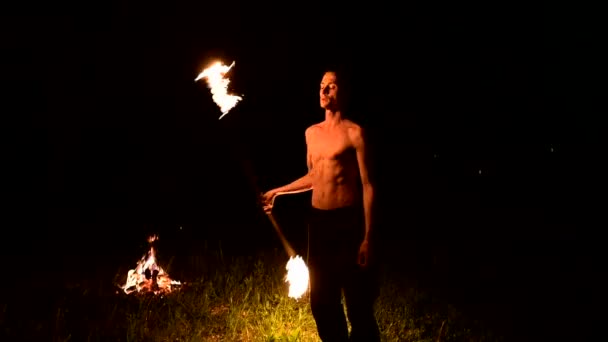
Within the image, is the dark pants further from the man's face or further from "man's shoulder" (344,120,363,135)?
the man's face

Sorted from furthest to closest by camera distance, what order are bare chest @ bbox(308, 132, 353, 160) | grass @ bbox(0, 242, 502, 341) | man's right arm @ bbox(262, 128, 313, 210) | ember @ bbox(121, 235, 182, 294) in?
ember @ bbox(121, 235, 182, 294) < grass @ bbox(0, 242, 502, 341) < man's right arm @ bbox(262, 128, 313, 210) < bare chest @ bbox(308, 132, 353, 160)

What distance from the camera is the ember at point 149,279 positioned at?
6410 mm

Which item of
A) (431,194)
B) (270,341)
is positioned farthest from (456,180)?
(270,341)

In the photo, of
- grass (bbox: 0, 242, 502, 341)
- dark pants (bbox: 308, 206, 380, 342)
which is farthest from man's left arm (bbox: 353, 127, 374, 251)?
grass (bbox: 0, 242, 502, 341)

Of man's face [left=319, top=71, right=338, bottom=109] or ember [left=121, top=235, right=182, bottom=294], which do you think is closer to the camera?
man's face [left=319, top=71, right=338, bottom=109]

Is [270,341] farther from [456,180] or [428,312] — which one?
[456,180]

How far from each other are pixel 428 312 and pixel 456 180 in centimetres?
1247

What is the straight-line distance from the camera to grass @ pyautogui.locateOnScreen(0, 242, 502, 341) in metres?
5.27

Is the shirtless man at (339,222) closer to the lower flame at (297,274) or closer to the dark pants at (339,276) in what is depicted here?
the dark pants at (339,276)

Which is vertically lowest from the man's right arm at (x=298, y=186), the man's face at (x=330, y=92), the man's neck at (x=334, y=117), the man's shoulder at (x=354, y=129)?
the man's right arm at (x=298, y=186)

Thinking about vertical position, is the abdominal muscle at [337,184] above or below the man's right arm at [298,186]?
below

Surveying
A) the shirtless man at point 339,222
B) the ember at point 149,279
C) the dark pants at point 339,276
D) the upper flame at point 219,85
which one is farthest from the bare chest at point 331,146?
the ember at point 149,279

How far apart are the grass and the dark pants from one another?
917 millimetres

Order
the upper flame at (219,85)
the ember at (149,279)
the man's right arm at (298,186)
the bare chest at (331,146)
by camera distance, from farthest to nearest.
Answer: the ember at (149,279) → the upper flame at (219,85) → the man's right arm at (298,186) → the bare chest at (331,146)
